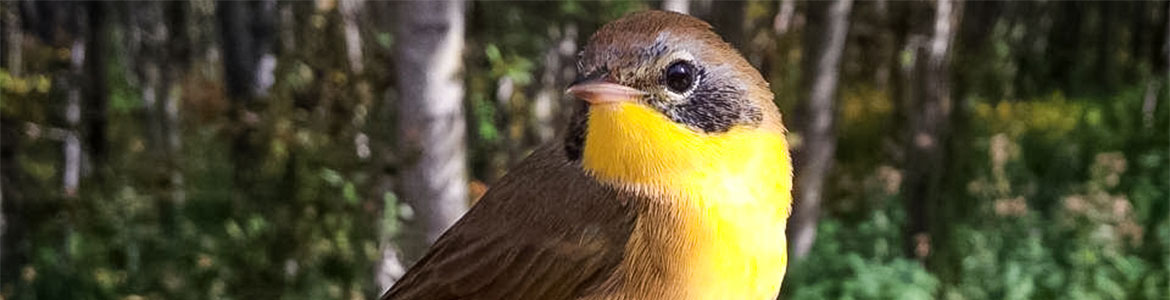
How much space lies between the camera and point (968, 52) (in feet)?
20.7

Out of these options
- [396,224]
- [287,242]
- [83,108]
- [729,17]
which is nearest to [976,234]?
[729,17]

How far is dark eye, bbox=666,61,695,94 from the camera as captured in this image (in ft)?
3.41

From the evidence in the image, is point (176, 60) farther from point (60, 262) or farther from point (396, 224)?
point (396, 224)

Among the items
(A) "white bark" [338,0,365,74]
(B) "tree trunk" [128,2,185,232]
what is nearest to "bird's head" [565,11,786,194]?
(A) "white bark" [338,0,365,74]

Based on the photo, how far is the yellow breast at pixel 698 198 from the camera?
1.07 m

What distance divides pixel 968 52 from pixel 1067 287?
2.27 m

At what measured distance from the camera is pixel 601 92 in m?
1.00

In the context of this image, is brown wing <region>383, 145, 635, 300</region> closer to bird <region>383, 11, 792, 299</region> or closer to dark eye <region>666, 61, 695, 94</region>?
bird <region>383, 11, 792, 299</region>

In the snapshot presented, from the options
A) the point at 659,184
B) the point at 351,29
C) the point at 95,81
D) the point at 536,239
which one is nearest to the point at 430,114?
the point at 536,239

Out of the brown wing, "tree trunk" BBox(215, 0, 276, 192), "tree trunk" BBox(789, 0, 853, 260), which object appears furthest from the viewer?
"tree trunk" BBox(215, 0, 276, 192)

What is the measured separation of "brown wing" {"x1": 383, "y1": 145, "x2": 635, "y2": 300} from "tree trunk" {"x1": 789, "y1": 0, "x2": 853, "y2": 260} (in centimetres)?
302

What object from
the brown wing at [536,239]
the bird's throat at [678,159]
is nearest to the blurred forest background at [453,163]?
the brown wing at [536,239]

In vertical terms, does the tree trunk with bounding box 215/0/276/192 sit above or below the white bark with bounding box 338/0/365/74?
above

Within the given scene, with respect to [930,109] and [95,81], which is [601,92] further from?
[95,81]
